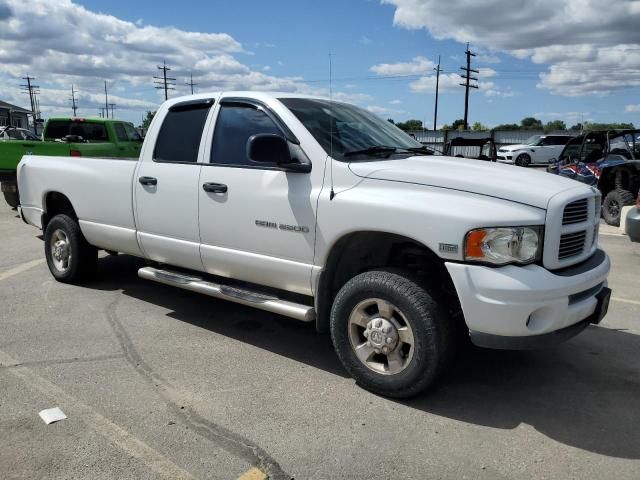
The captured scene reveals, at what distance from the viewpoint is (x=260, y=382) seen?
3949 mm

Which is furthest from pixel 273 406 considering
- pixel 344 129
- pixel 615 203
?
pixel 615 203

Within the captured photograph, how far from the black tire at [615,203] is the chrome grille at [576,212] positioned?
7.88 metres

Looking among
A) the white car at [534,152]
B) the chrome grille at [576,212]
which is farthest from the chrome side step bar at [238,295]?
the white car at [534,152]

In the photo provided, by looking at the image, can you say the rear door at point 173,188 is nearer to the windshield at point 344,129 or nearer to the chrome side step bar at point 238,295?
the chrome side step bar at point 238,295

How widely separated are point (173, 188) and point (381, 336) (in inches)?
87.5

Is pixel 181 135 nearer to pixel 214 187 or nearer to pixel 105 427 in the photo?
pixel 214 187

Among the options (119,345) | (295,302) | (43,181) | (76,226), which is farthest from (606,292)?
(43,181)

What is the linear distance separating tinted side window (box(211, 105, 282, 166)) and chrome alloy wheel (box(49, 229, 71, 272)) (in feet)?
8.39

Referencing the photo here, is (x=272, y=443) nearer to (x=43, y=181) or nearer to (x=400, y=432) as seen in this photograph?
(x=400, y=432)

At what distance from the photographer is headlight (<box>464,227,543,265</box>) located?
3.19 m

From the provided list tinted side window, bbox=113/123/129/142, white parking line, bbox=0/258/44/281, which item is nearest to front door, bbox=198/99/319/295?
white parking line, bbox=0/258/44/281

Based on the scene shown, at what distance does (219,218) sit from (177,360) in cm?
112

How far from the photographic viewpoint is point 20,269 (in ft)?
23.2

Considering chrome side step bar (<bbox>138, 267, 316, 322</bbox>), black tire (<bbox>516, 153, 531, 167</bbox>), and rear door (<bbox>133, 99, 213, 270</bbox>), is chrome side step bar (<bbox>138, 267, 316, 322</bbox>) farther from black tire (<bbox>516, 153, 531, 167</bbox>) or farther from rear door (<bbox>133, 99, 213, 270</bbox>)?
black tire (<bbox>516, 153, 531, 167</bbox>)
